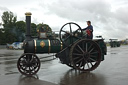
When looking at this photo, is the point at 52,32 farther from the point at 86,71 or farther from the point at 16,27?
the point at 16,27

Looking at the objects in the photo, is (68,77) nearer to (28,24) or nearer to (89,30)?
(89,30)

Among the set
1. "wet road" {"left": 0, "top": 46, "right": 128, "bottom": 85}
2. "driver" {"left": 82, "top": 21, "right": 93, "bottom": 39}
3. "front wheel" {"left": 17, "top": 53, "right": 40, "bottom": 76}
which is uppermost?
"driver" {"left": 82, "top": 21, "right": 93, "bottom": 39}

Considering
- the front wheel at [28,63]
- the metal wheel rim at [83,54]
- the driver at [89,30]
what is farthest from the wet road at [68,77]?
the driver at [89,30]

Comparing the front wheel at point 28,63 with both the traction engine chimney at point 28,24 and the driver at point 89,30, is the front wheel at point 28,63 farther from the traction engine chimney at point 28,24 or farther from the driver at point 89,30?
the driver at point 89,30

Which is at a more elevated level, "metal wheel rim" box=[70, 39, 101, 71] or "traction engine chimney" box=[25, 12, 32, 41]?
"traction engine chimney" box=[25, 12, 32, 41]

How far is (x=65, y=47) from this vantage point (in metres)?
7.26

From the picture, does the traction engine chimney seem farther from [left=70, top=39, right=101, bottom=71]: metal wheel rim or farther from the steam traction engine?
[left=70, top=39, right=101, bottom=71]: metal wheel rim

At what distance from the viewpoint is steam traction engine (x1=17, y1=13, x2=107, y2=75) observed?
6866 millimetres

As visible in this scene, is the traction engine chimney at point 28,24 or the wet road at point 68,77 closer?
the wet road at point 68,77

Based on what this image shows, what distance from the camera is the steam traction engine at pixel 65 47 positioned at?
687 centimetres

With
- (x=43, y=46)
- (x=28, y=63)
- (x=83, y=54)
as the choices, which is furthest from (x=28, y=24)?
(x=83, y=54)

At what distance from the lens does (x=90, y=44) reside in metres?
7.33

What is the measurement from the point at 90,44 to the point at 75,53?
81 centimetres

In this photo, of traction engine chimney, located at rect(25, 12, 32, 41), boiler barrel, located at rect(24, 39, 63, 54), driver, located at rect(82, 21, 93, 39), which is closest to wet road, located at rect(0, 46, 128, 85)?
boiler barrel, located at rect(24, 39, 63, 54)
